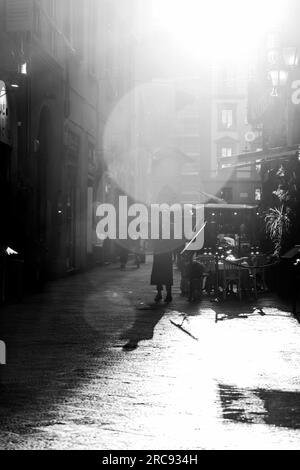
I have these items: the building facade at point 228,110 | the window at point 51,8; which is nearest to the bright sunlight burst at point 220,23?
the building facade at point 228,110

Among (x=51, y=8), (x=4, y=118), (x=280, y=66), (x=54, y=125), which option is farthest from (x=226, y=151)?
(x=4, y=118)

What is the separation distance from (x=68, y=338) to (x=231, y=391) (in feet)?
12.8

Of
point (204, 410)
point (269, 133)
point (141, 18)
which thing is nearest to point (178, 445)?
point (204, 410)

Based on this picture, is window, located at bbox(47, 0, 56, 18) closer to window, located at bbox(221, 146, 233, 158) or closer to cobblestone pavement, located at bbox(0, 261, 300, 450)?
cobblestone pavement, located at bbox(0, 261, 300, 450)

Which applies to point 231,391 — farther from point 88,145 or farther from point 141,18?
point 141,18

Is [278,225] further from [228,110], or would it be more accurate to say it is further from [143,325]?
[228,110]

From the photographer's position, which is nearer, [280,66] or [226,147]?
[280,66]

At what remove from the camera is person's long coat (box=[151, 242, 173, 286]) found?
56.4 ft

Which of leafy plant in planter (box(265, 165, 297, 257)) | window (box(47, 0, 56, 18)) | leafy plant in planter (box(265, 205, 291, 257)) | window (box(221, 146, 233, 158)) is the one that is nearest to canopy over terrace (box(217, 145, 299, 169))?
leafy plant in planter (box(265, 165, 297, 257))

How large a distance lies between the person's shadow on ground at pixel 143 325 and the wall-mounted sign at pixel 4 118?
459cm

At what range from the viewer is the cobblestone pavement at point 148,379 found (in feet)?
18.7

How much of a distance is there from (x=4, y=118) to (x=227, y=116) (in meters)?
A: 70.9

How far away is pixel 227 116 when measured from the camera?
87.4 metres
